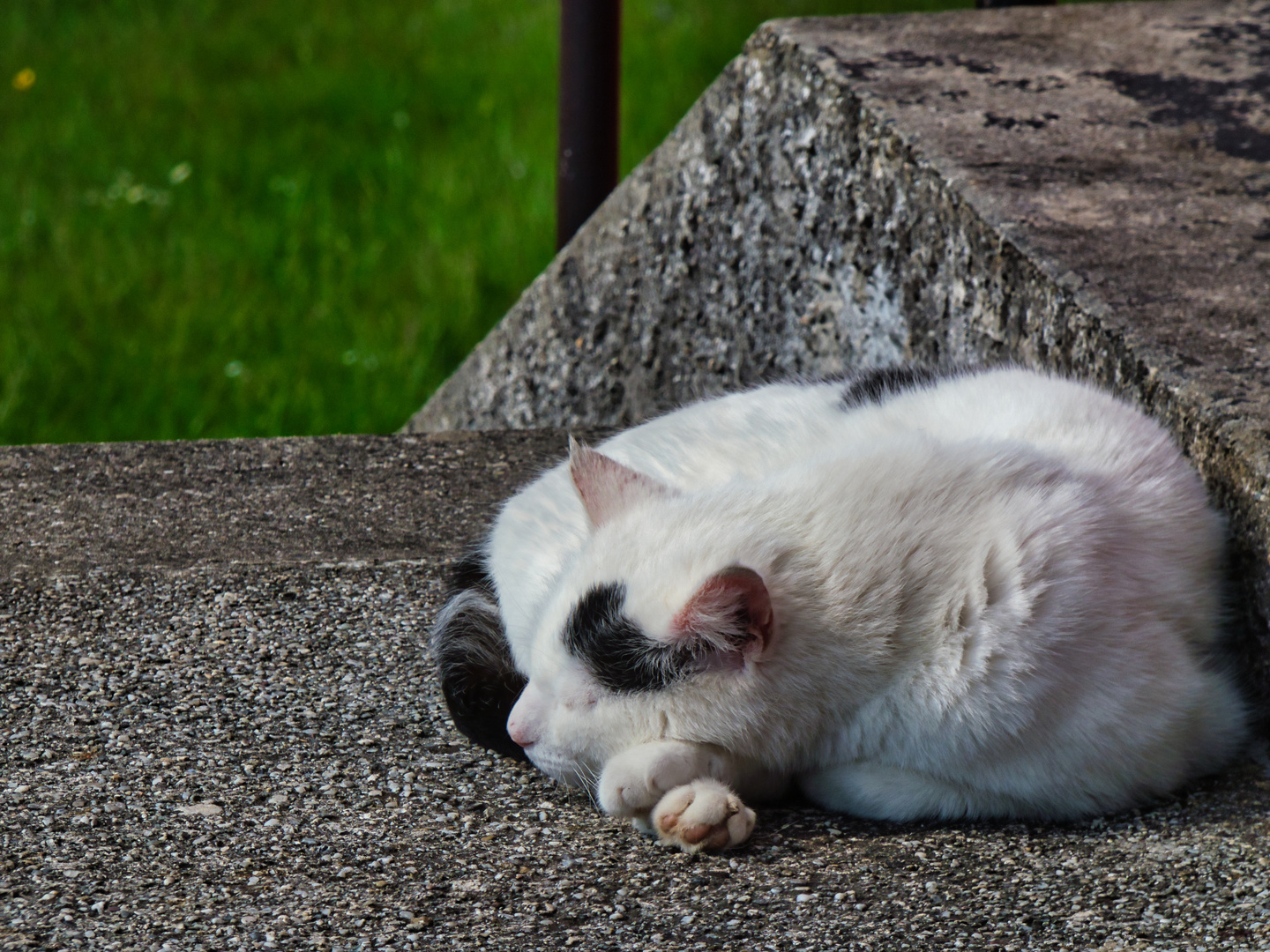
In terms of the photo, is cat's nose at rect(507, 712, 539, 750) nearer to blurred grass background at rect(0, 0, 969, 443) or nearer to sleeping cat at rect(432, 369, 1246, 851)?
sleeping cat at rect(432, 369, 1246, 851)

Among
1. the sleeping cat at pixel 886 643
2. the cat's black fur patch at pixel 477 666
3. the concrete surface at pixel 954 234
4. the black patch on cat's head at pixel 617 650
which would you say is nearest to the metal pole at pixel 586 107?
the concrete surface at pixel 954 234

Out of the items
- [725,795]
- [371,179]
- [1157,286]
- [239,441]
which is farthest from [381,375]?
[725,795]

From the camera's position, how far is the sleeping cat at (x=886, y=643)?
167cm

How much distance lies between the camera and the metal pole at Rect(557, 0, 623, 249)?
11.5 ft

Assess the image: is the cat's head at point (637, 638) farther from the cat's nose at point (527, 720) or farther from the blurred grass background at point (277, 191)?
the blurred grass background at point (277, 191)

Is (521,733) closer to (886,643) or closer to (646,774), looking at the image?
(646,774)

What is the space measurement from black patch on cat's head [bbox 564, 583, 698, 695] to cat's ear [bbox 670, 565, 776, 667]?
39mm

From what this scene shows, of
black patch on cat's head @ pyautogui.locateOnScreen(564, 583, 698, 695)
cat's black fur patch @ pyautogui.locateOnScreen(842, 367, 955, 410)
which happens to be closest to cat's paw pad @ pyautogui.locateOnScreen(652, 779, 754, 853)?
black patch on cat's head @ pyautogui.locateOnScreen(564, 583, 698, 695)

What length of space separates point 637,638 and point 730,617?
0.46 ft

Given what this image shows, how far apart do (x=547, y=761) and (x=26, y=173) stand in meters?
4.78

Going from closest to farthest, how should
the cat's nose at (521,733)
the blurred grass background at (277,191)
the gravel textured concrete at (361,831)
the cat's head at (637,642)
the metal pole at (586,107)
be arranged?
the gravel textured concrete at (361,831) → the cat's head at (637,642) → the cat's nose at (521,733) → the metal pole at (586,107) → the blurred grass background at (277,191)

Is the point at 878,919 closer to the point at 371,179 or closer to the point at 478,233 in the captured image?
the point at 478,233

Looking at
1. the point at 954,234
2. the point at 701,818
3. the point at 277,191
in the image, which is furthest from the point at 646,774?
the point at 277,191

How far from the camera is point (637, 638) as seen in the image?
168 cm
